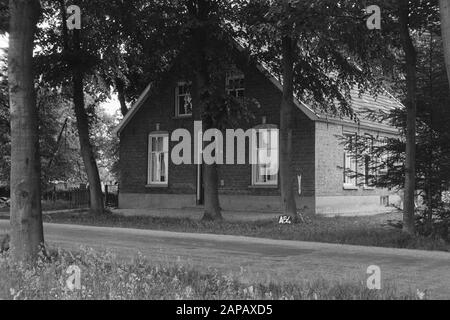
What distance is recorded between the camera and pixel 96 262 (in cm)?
851

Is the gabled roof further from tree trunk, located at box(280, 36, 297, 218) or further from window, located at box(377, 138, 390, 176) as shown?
window, located at box(377, 138, 390, 176)

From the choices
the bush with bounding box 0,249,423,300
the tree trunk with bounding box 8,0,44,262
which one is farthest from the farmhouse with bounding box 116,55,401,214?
the bush with bounding box 0,249,423,300

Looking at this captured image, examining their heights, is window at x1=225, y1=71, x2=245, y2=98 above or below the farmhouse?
above

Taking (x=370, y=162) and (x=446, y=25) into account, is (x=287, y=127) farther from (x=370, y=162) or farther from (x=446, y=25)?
(x=446, y=25)

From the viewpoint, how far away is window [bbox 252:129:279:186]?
1001 inches

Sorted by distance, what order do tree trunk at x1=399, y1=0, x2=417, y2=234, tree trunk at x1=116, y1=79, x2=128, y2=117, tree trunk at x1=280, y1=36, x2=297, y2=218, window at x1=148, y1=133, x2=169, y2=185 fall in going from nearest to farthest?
tree trunk at x1=399, y1=0, x2=417, y2=234, tree trunk at x1=280, y1=36, x2=297, y2=218, window at x1=148, y1=133, x2=169, y2=185, tree trunk at x1=116, y1=79, x2=128, y2=117

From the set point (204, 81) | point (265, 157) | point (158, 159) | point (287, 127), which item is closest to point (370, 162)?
point (287, 127)

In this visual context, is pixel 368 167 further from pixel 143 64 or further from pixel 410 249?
pixel 143 64

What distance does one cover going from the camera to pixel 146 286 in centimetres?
662

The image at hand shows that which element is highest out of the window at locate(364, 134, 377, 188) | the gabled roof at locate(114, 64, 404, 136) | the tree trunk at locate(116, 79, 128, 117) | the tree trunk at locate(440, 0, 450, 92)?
the tree trunk at locate(116, 79, 128, 117)

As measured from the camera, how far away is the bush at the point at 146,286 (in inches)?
253

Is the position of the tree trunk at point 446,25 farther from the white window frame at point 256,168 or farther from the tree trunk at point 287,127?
the white window frame at point 256,168

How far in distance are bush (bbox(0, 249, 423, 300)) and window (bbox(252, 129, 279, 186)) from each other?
1735 centimetres

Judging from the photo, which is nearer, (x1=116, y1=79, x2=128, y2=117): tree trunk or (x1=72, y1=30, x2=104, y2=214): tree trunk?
(x1=72, y1=30, x2=104, y2=214): tree trunk
